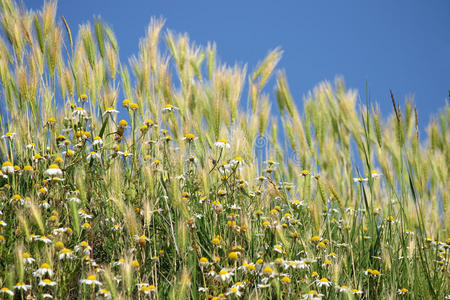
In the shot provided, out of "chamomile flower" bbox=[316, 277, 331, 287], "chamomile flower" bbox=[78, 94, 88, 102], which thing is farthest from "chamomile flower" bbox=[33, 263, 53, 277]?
"chamomile flower" bbox=[78, 94, 88, 102]

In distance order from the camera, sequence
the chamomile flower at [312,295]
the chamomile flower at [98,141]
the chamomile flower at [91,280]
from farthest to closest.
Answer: the chamomile flower at [98,141] → the chamomile flower at [312,295] → the chamomile flower at [91,280]

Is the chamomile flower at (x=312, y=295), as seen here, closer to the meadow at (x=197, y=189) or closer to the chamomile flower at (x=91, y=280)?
the meadow at (x=197, y=189)

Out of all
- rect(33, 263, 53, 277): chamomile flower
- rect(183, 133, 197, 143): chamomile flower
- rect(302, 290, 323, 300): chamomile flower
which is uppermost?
rect(183, 133, 197, 143): chamomile flower

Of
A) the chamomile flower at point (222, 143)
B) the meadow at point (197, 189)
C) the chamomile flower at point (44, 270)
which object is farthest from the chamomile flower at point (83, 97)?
the chamomile flower at point (44, 270)

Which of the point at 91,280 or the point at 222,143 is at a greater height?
the point at 222,143

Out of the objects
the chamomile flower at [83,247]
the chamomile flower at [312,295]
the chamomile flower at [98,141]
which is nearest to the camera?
the chamomile flower at [312,295]

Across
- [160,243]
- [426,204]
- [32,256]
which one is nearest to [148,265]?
[160,243]

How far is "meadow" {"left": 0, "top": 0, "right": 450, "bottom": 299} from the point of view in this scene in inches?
88.2

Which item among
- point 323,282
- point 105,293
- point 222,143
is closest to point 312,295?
point 323,282

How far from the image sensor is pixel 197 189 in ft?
9.45

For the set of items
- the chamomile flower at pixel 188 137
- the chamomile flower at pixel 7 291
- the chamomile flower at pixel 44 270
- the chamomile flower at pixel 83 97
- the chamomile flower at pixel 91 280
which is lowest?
the chamomile flower at pixel 7 291

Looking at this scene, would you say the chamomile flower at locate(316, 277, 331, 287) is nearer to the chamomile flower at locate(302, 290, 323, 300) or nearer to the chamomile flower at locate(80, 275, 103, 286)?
the chamomile flower at locate(302, 290, 323, 300)

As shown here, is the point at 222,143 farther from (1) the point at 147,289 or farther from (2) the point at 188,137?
(1) the point at 147,289

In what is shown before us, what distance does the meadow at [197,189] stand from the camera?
2240 mm
